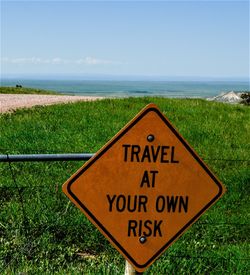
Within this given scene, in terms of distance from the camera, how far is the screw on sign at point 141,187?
310 cm

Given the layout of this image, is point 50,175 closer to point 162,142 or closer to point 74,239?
point 74,239

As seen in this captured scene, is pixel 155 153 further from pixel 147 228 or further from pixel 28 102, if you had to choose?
pixel 28 102

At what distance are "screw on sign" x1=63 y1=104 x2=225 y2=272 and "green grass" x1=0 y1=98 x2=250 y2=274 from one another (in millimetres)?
1727

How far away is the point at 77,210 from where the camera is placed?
686cm

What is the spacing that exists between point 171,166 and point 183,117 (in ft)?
34.3

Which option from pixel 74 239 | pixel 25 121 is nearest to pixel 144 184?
pixel 74 239

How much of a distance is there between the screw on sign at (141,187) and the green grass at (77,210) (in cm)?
173

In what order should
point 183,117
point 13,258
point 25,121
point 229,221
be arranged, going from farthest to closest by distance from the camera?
point 183,117
point 25,121
point 229,221
point 13,258

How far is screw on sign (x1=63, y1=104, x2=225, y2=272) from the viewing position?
3102mm

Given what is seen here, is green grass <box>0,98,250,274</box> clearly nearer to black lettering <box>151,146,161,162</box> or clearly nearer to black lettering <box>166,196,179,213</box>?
black lettering <box>166,196,179,213</box>

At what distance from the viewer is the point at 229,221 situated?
7.11 metres

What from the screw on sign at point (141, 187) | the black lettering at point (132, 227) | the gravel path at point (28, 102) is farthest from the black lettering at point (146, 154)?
the gravel path at point (28, 102)

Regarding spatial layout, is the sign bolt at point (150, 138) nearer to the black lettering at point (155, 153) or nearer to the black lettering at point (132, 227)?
the black lettering at point (155, 153)

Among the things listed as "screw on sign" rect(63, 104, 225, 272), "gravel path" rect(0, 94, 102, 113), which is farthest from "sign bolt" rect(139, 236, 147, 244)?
"gravel path" rect(0, 94, 102, 113)
